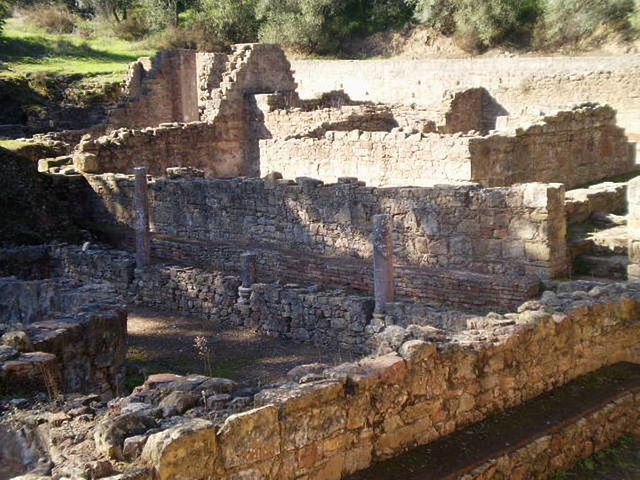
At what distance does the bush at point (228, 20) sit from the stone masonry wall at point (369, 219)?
27.3 meters

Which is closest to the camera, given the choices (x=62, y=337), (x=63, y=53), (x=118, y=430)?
(x=118, y=430)

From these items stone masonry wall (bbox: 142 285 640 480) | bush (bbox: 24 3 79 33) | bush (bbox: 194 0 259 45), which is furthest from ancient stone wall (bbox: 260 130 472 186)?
bush (bbox: 194 0 259 45)

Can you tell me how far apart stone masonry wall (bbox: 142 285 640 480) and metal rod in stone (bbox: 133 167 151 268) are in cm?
793

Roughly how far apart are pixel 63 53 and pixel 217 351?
26399 millimetres

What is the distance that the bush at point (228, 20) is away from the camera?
1697 inches

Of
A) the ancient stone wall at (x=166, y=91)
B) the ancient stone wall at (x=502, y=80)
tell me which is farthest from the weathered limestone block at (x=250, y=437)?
the ancient stone wall at (x=166, y=91)

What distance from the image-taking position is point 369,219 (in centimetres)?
1365

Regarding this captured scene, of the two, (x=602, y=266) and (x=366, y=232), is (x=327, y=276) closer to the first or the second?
(x=366, y=232)

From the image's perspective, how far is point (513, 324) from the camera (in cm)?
795

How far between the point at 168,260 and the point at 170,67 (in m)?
13.0

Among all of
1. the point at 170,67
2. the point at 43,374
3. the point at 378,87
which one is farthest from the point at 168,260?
the point at 378,87

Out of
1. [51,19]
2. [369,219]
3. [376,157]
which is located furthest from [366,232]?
[51,19]

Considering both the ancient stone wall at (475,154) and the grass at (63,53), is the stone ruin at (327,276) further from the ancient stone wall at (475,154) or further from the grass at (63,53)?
the grass at (63,53)

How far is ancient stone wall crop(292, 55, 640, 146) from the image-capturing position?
75.4 feet
